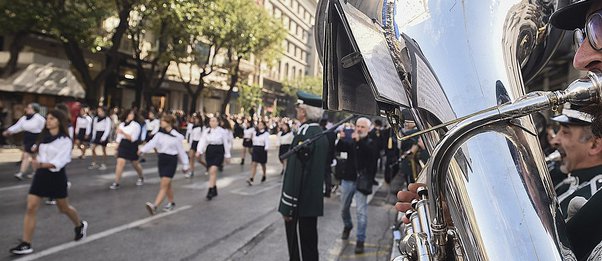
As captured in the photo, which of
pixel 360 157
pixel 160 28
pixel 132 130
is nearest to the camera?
pixel 360 157

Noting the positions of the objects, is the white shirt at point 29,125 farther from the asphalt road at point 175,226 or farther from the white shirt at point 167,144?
the white shirt at point 167,144

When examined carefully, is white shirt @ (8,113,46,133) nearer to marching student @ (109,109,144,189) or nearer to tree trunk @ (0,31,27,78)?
marching student @ (109,109,144,189)

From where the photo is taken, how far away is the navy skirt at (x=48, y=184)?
4766 mm

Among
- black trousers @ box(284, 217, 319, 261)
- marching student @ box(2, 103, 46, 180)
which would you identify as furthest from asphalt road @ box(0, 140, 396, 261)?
black trousers @ box(284, 217, 319, 261)

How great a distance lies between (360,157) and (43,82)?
18.5 m

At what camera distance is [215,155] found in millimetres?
8992

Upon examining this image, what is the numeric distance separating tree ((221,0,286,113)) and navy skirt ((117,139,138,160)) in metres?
14.9

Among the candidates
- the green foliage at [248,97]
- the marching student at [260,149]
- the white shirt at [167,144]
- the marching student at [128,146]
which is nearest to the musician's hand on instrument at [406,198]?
the white shirt at [167,144]

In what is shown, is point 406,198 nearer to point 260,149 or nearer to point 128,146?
point 128,146

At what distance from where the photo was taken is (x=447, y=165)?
976 millimetres

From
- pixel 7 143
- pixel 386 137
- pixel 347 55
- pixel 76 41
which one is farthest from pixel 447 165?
pixel 76 41

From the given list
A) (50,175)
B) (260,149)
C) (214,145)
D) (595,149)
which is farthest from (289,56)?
(595,149)

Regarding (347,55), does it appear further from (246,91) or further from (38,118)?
(246,91)

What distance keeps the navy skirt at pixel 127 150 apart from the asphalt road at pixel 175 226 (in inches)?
23.9
